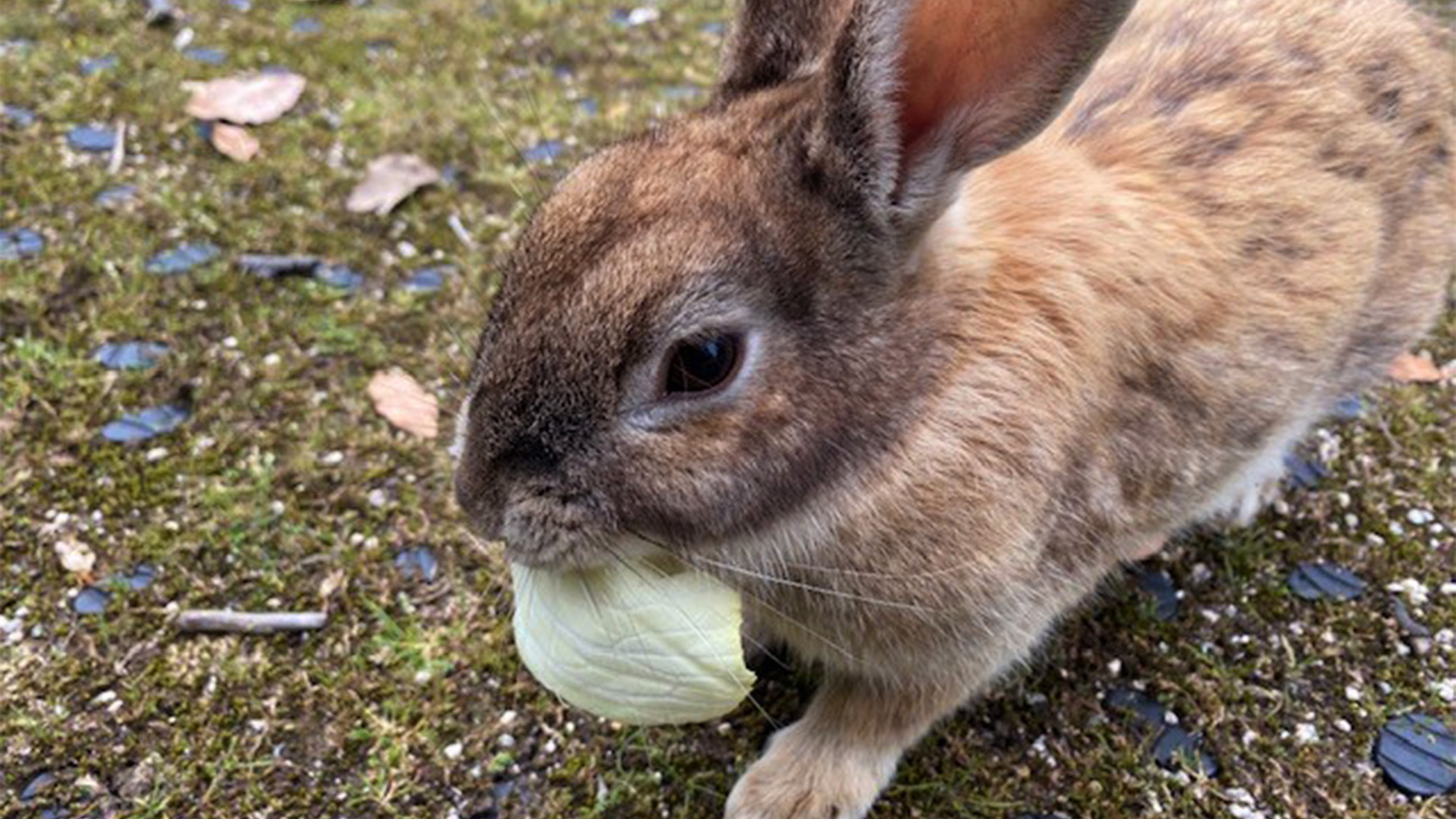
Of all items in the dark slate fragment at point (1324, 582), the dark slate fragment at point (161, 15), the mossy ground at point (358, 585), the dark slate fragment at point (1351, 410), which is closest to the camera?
the mossy ground at point (358, 585)

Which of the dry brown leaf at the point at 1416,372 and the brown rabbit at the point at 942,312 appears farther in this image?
the dry brown leaf at the point at 1416,372

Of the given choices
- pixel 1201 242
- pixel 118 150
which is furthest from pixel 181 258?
pixel 1201 242

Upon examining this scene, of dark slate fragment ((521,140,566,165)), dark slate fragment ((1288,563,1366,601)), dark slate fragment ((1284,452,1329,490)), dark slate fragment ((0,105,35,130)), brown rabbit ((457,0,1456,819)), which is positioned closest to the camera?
brown rabbit ((457,0,1456,819))

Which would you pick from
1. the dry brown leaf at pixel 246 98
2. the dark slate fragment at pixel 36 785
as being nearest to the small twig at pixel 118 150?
the dry brown leaf at pixel 246 98

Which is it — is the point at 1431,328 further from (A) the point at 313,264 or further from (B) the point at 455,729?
(A) the point at 313,264

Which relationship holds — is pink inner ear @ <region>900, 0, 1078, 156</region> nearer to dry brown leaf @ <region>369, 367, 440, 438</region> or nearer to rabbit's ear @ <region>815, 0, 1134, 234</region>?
rabbit's ear @ <region>815, 0, 1134, 234</region>

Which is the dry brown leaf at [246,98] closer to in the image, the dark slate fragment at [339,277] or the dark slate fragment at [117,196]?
the dark slate fragment at [117,196]

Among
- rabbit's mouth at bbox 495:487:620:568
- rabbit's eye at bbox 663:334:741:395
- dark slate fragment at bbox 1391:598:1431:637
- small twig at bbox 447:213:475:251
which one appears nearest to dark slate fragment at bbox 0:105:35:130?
small twig at bbox 447:213:475:251
